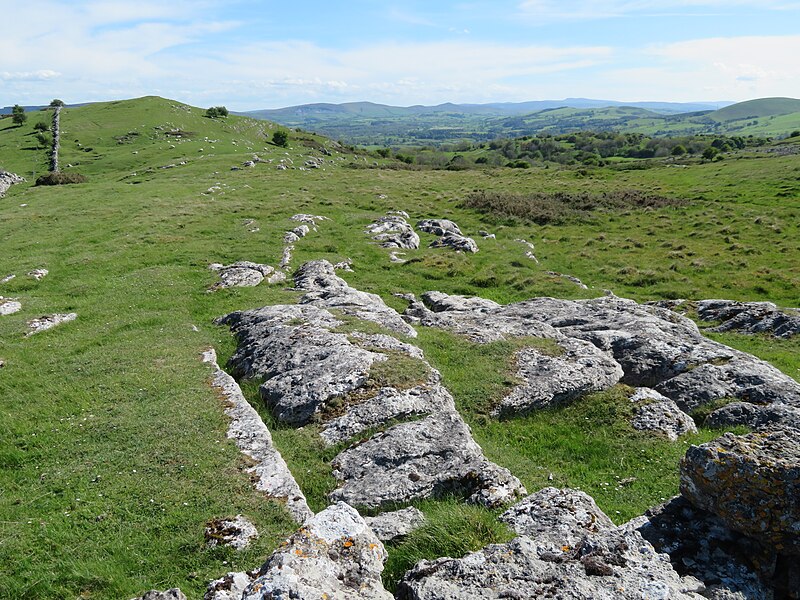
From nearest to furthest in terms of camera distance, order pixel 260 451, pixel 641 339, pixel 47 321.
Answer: pixel 260 451
pixel 641 339
pixel 47 321

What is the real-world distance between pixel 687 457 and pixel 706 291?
29.6 m

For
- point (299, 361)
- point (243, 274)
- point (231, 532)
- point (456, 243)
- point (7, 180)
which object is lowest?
point (231, 532)

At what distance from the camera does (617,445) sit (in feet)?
44.4

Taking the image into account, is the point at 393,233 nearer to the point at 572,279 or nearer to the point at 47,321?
the point at 572,279

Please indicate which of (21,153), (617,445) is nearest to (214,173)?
(21,153)

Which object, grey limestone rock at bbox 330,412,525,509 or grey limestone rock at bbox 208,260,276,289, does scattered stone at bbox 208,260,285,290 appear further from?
grey limestone rock at bbox 330,412,525,509

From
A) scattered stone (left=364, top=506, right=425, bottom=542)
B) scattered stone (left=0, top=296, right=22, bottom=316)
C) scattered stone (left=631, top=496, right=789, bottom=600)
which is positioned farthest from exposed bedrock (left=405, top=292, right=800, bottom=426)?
scattered stone (left=0, top=296, right=22, bottom=316)

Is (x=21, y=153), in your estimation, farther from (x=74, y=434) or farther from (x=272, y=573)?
(x=272, y=573)

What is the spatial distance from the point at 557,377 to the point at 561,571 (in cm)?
950

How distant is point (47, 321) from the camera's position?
76.1 ft

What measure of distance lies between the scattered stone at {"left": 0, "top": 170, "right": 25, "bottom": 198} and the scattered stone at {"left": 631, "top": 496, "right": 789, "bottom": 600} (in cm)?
8918

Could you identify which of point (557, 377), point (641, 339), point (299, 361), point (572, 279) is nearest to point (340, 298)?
point (299, 361)

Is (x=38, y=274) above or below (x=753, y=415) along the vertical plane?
above

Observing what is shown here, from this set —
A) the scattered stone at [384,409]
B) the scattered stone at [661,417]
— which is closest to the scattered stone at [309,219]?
the scattered stone at [384,409]
